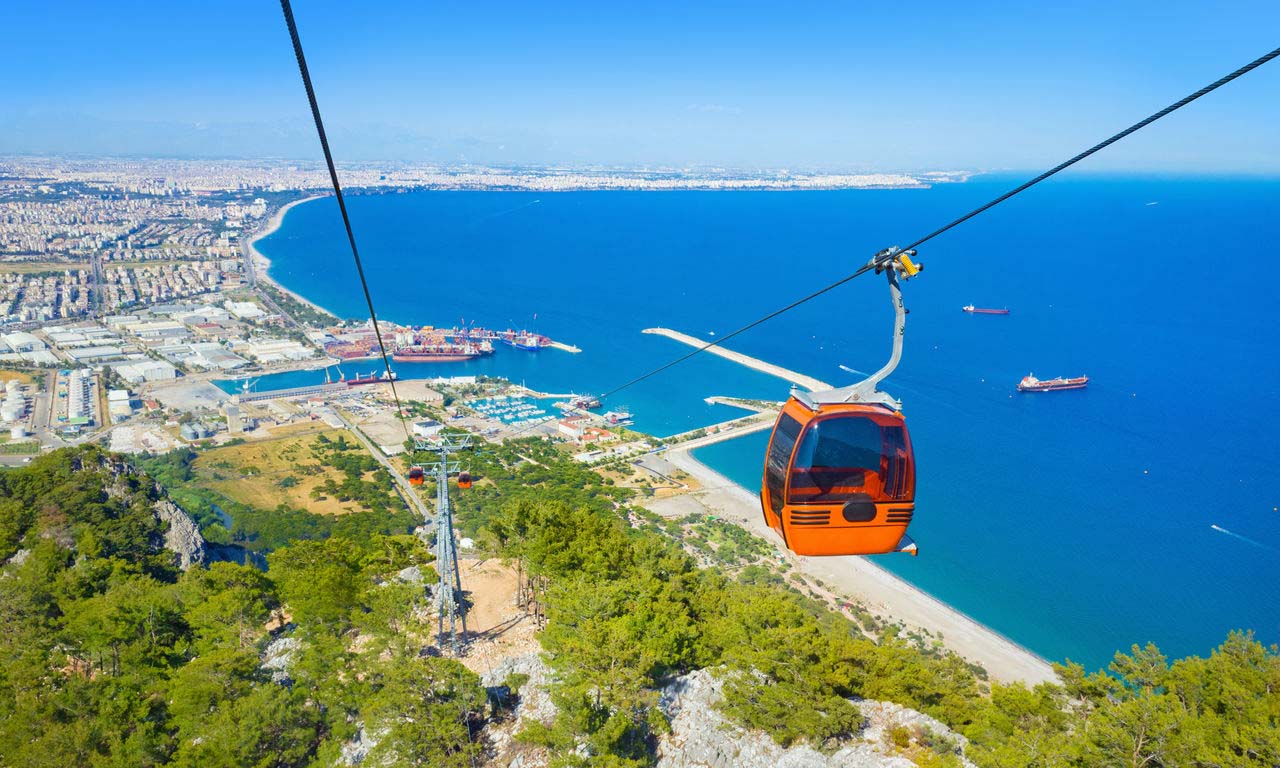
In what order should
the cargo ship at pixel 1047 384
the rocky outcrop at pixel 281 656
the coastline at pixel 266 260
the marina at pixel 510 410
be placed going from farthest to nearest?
1. the coastline at pixel 266 260
2. the cargo ship at pixel 1047 384
3. the marina at pixel 510 410
4. the rocky outcrop at pixel 281 656

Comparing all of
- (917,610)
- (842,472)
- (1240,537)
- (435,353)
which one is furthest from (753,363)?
(842,472)

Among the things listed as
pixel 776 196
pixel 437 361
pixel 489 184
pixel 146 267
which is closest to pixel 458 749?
pixel 437 361

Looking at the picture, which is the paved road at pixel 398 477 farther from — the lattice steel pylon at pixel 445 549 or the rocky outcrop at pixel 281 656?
the lattice steel pylon at pixel 445 549

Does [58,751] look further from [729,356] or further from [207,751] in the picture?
[729,356]

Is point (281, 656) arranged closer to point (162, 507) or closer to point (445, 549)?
point (445, 549)

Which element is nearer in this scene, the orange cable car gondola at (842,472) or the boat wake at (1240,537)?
the orange cable car gondola at (842,472)

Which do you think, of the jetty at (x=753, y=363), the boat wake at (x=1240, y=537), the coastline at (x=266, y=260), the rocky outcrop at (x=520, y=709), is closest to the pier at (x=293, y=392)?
the coastline at (x=266, y=260)

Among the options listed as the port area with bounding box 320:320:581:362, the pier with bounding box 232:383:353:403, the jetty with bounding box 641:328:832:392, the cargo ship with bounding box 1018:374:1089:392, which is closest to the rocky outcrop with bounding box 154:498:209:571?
the pier with bounding box 232:383:353:403

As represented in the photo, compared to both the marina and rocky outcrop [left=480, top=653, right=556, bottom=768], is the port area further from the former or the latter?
rocky outcrop [left=480, top=653, right=556, bottom=768]
